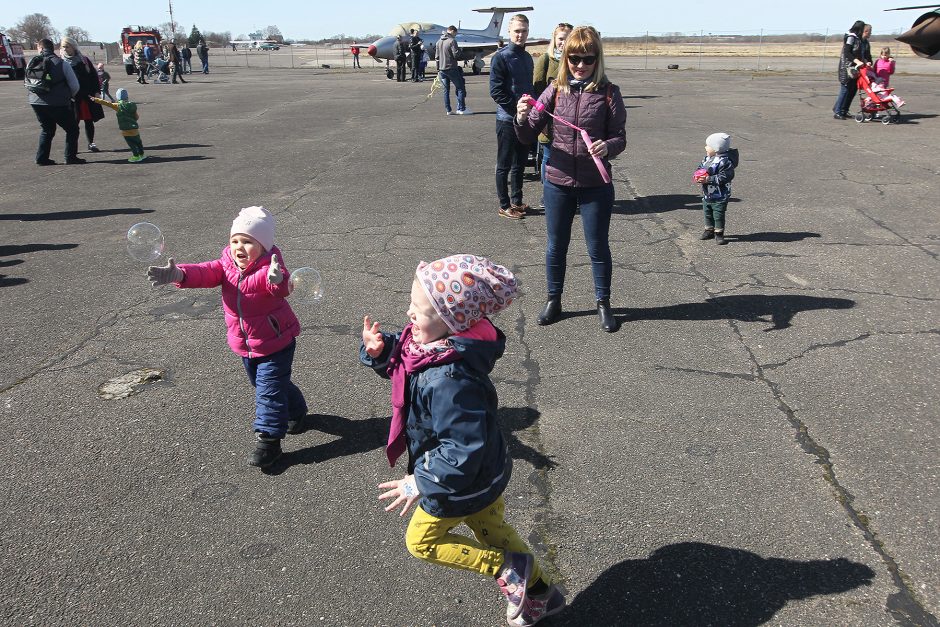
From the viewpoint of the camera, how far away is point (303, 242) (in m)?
7.30

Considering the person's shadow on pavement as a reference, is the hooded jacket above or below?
above

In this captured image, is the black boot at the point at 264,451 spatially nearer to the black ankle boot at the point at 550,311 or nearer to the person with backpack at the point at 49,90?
the black ankle boot at the point at 550,311

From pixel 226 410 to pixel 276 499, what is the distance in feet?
3.22

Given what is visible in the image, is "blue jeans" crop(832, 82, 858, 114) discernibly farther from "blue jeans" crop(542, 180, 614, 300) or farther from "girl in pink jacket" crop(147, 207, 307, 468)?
"girl in pink jacket" crop(147, 207, 307, 468)

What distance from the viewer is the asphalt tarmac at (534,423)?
109 inches

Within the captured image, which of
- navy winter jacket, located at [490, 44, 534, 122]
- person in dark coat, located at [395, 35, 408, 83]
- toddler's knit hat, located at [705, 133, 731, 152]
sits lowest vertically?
toddler's knit hat, located at [705, 133, 731, 152]

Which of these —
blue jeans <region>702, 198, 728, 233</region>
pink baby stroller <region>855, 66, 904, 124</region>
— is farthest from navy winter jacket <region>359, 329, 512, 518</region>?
pink baby stroller <region>855, 66, 904, 124</region>

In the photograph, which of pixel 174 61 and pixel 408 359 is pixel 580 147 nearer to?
pixel 408 359

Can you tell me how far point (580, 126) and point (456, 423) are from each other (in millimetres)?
3125

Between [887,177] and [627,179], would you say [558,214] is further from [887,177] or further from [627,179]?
[887,177]

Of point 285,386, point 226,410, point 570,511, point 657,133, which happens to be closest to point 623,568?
point 570,511

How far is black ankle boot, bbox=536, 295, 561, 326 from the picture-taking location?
5273 mm

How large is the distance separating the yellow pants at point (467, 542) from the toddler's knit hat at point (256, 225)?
1.65 meters

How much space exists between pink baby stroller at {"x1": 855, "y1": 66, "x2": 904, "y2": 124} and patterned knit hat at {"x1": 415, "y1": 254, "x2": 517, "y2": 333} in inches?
604
